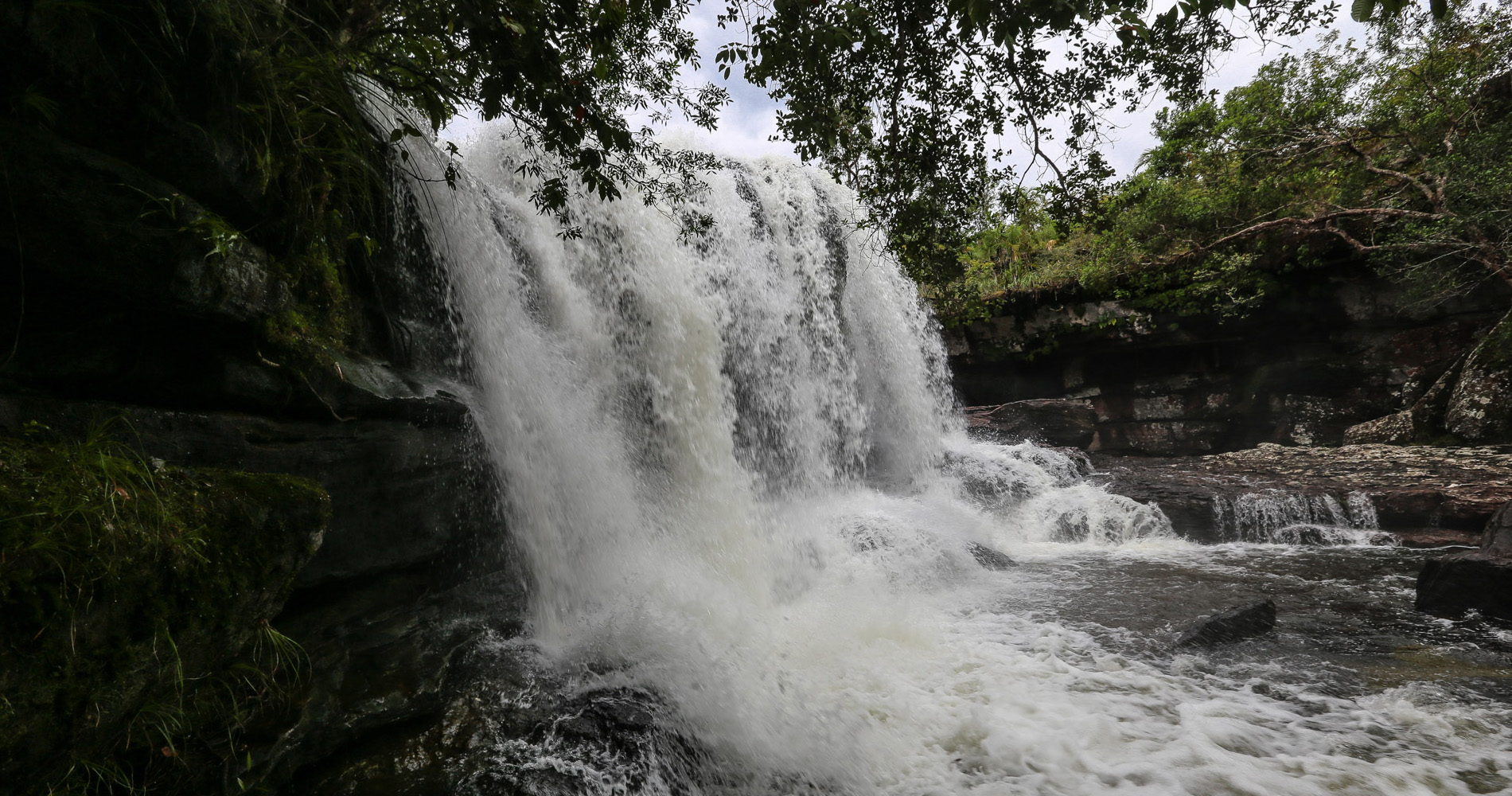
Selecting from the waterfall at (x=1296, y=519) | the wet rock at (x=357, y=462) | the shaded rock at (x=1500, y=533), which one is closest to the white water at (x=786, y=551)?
the wet rock at (x=357, y=462)

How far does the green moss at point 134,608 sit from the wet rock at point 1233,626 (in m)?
6.08

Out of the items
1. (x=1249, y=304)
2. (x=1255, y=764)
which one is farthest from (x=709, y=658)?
(x=1249, y=304)

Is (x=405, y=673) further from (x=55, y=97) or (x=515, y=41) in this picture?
(x=515, y=41)

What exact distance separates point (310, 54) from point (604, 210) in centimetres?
385

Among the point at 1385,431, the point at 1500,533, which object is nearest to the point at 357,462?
the point at 1500,533

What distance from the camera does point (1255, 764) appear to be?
3348 mm

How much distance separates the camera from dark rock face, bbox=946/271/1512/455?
35.7 feet

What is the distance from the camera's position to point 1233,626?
5.10 m

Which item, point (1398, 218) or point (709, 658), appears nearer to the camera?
point (709, 658)

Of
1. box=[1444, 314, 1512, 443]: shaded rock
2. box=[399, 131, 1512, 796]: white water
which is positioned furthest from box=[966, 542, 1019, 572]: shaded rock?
box=[1444, 314, 1512, 443]: shaded rock

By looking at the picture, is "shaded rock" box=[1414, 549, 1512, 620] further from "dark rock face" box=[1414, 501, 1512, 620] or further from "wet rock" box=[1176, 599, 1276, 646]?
"wet rock" box=[1176, 599, 1276, 646]

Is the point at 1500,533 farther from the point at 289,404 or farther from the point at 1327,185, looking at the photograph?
the point at 289,404

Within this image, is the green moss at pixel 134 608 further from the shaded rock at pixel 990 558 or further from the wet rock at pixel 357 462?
the shaded rock at pixel 990 558

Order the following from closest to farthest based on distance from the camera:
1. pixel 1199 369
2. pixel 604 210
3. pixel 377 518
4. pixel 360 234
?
1. pixel 377 518
2. pixel 360 234
3. pixel 604 210
4. pixel 1199 369
